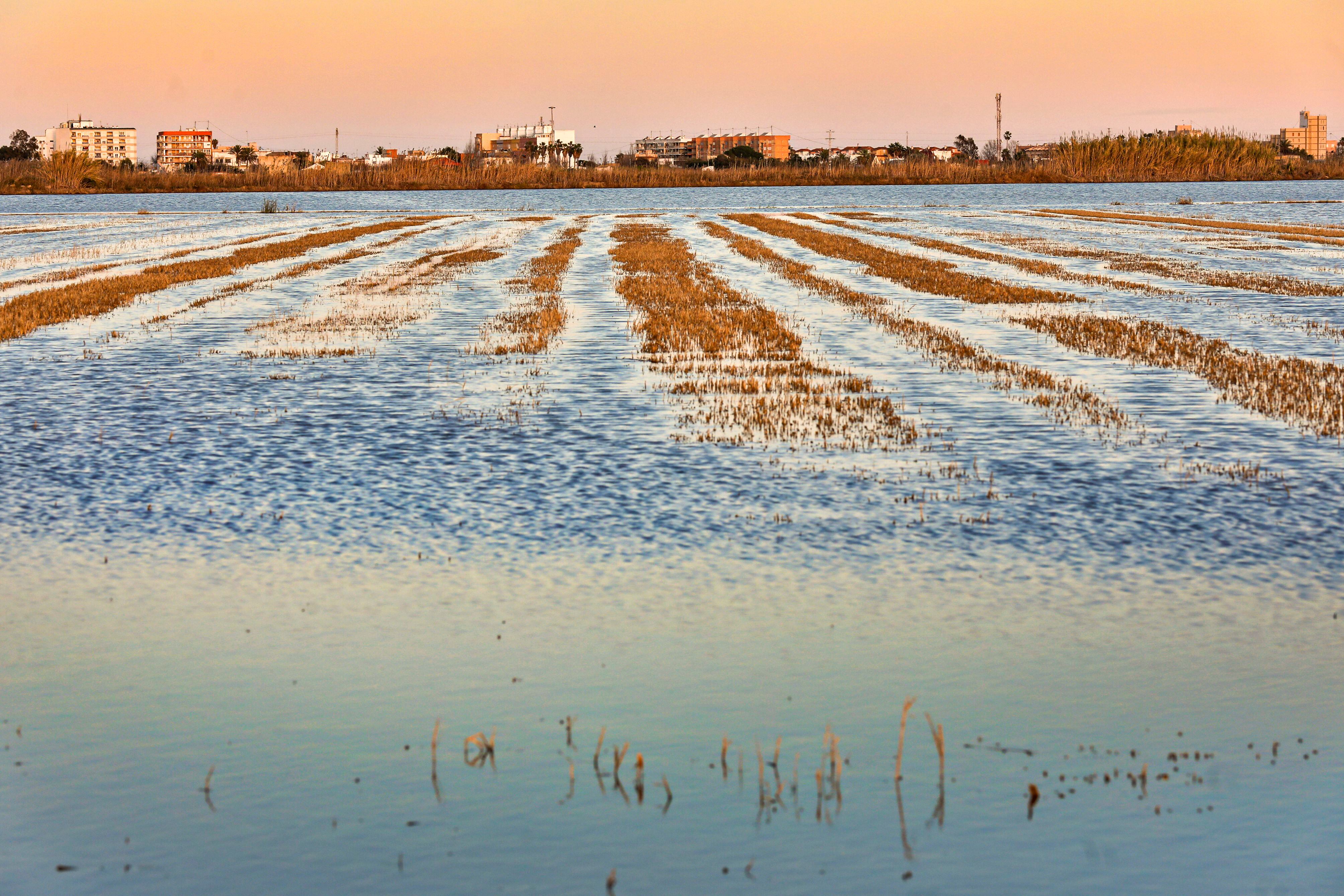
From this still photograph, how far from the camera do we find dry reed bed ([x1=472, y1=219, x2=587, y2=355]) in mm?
21859

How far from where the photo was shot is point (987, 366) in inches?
758

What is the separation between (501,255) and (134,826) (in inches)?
1487

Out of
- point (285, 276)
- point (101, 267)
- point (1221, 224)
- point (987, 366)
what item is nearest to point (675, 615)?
point (987, 366)

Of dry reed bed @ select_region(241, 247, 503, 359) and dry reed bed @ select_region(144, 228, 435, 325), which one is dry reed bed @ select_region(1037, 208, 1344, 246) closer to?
dry reed bed @ select_region(241, 247, 503, 359)

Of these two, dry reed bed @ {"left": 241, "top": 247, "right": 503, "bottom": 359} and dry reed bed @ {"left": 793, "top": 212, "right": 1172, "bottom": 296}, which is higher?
dry reed bed @ {"left": 793, "top": 212, "right": 1172, "bottom": 296}

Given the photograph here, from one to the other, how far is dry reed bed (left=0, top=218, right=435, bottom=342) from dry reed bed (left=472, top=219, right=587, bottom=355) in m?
7.62

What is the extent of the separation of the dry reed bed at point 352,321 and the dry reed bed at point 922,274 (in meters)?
10.4

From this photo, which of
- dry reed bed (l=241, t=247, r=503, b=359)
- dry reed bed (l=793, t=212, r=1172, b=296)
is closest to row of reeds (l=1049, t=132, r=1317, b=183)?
dry reed bed (l=793, t=212, r=1172, b=296)

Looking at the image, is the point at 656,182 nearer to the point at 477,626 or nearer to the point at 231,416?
the point at 231,416

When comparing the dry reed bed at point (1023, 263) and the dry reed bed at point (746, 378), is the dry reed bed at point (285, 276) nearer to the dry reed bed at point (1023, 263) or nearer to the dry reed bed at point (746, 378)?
the dry reed bed at point (746, 378)

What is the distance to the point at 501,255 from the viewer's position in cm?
4262

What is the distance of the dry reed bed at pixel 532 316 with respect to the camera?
2186 cm

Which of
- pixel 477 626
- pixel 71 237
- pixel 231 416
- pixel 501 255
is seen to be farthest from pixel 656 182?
pixel 477 626

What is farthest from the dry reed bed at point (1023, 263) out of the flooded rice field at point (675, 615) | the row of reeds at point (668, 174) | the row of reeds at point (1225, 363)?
the row of reeds at point (668, 174)
